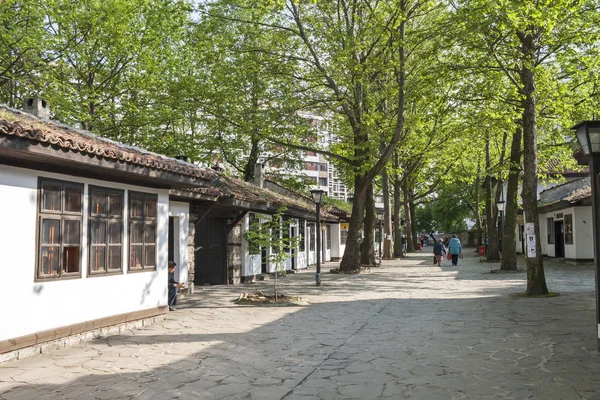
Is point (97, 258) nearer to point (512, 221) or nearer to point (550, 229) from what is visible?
point (512, 221)

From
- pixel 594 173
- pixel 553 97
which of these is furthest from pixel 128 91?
pixel 594 173

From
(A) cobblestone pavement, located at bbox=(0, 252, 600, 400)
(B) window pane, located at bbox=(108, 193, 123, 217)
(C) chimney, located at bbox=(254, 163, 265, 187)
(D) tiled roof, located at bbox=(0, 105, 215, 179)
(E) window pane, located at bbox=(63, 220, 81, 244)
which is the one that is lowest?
(A) cobblestone pavement, located at bbox=(0, 252, 600, 400)

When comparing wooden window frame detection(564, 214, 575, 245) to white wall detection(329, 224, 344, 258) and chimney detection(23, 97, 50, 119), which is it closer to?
white wall detection(329, 224, 344, 258)

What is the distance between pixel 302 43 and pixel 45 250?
15.5 m

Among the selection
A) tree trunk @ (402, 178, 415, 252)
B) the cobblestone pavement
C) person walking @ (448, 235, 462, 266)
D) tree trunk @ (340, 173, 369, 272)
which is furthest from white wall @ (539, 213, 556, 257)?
the cobblestone pavement

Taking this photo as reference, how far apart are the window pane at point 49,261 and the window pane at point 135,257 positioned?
5.91 feet

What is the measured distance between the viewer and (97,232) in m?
8.86

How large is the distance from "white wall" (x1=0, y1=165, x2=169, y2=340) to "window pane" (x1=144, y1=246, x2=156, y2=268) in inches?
33.4

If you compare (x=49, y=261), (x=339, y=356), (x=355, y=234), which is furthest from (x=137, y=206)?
(x=355, y=234)

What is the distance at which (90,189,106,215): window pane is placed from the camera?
876cm

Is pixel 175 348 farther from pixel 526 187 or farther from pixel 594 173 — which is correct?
pixel 526 187

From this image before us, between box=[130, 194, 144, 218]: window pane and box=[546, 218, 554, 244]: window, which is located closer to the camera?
box=[130, 194, 144, 218]: window pane

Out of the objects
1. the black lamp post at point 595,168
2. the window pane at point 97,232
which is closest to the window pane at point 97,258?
the window pane at point 97,232

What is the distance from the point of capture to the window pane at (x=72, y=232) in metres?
8.23
